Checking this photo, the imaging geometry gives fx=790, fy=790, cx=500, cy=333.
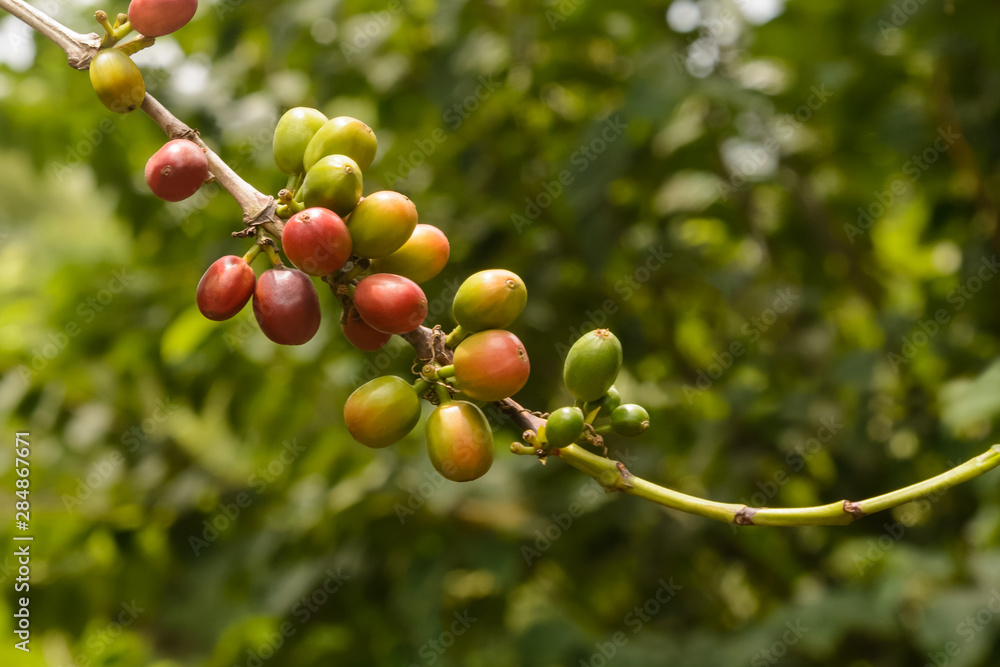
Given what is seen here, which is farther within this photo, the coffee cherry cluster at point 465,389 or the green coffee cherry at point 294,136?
Result: the green coffee cherry at point 294,136

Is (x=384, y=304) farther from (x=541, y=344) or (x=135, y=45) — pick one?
(x=541, y=344)

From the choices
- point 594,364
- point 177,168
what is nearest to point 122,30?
point 177,168

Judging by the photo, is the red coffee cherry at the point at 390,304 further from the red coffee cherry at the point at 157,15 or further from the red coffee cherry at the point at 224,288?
the red coffee cherry at the point at 157,15

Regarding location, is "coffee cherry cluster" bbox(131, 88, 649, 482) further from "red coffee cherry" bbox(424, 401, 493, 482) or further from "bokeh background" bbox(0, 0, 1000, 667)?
"bokeh background" bbox(0, 0, 1000, 667)

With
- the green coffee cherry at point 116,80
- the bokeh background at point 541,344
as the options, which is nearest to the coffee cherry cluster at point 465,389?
the green coffee cherry at point 116,80

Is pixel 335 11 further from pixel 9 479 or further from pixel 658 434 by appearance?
pixel 9 479

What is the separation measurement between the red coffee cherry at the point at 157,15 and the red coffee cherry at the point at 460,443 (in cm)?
40

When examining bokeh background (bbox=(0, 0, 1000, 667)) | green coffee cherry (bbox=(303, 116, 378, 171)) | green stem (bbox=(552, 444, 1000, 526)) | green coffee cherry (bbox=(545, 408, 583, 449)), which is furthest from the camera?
bokeh background (bbox=(0, 0, 1000, 667))

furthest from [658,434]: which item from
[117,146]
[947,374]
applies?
[117,146]

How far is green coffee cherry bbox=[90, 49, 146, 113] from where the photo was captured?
2.07 feet

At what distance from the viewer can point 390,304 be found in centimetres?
64

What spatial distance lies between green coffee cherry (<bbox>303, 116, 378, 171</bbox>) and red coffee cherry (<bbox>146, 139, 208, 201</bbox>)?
0.12 m

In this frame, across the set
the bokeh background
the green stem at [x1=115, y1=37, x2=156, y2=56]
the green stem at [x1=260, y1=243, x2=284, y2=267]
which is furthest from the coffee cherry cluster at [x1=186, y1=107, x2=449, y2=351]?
the bokeh background

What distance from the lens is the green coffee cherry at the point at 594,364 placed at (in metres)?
0.71
